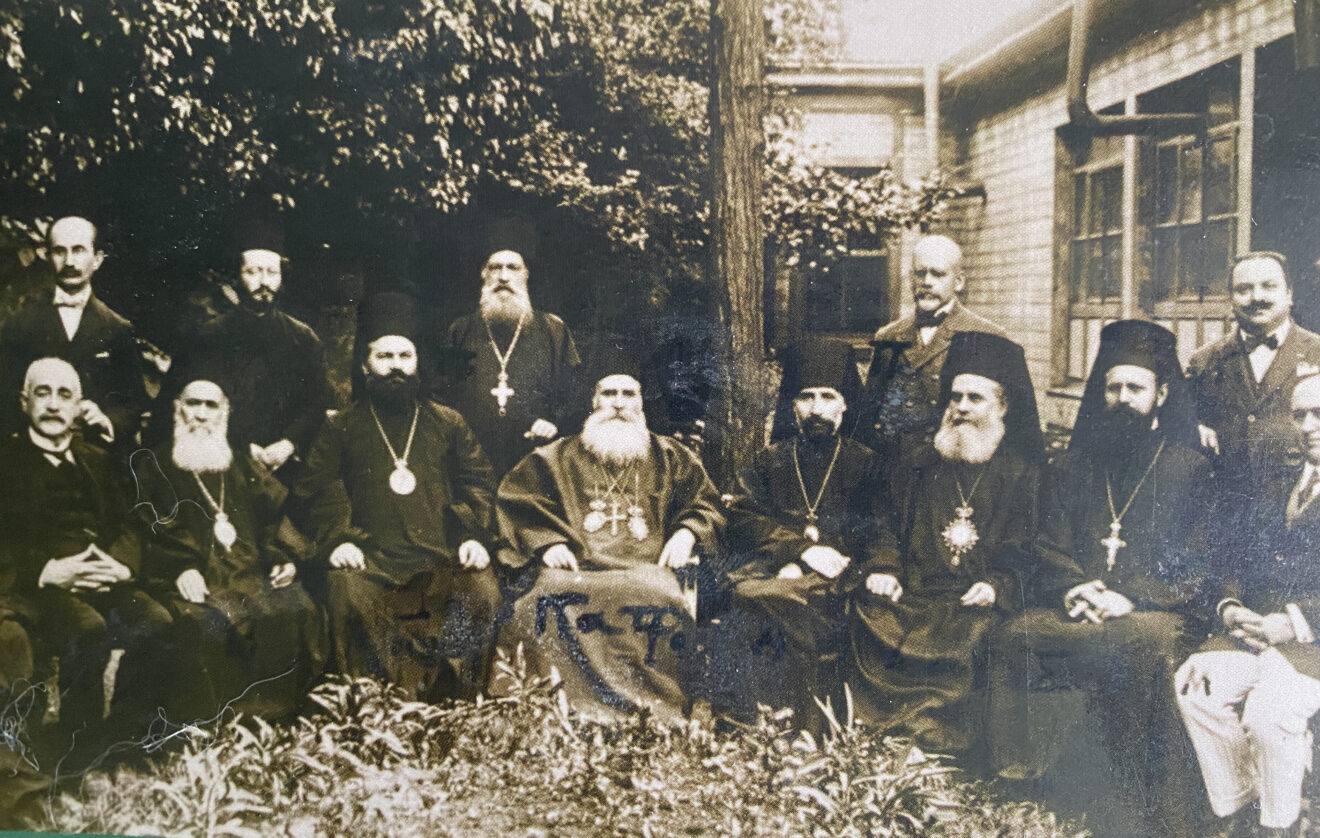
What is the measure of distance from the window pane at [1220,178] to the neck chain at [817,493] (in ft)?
4.97

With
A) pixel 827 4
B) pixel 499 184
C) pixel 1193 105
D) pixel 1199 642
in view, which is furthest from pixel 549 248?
pixel 1199 642

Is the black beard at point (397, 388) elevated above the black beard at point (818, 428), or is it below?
above

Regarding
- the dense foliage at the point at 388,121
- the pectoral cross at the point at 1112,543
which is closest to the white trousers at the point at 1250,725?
the pectoral cross at the point at 1112,543

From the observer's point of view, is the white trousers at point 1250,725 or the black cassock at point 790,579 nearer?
the white trousers at point 1250,725

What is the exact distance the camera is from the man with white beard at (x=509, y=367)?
11.8 feet

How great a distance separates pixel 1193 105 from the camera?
11.2 ft

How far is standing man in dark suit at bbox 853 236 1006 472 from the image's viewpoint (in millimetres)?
3477

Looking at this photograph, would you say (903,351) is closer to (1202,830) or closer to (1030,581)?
(1030,581)

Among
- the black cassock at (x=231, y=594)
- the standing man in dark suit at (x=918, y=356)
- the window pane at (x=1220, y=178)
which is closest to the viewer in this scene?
the window pane at (x=1220, y=178)

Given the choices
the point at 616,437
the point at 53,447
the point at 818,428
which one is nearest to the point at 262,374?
the point at 53,447

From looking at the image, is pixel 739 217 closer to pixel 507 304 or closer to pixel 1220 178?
pixel 507 304

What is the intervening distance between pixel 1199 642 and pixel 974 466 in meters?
1.00

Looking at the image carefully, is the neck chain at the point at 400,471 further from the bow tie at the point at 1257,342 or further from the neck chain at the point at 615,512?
the bow tie at the point at 1257,342

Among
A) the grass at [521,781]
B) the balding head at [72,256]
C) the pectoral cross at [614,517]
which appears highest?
the balding head at [72,256]
